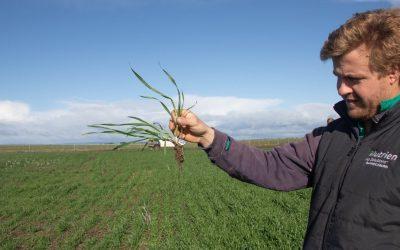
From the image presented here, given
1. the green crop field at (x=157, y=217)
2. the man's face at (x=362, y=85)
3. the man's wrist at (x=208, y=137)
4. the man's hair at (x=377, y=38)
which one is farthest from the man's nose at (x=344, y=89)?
the green crop field at (x=157, y=217)

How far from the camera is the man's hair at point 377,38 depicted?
220cm

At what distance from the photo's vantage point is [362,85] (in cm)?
225

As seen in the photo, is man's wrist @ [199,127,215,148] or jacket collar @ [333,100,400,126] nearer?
jacket collar @ [333,100,400,126]

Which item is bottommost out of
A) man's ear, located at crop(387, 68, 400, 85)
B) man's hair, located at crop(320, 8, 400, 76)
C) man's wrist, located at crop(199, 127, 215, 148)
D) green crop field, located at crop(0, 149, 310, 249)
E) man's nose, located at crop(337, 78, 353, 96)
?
green crop field, located at crop(0, 149, 310, 249)

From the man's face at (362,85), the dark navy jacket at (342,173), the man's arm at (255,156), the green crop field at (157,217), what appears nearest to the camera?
the dark navy jacket at (342,173)

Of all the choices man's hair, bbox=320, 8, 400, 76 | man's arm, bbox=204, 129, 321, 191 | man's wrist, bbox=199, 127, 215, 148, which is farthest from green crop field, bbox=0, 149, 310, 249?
man's hair, bbox=320, 8, 400, 76

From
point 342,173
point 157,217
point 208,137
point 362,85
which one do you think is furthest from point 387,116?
point 157,217

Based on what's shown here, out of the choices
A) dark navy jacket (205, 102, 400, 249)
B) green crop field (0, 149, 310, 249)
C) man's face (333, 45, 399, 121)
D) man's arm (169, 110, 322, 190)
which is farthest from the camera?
green crop field (0, 149, 310, 249)

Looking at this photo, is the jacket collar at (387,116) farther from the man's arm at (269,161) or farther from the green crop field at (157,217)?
the green crop field at (157,217)

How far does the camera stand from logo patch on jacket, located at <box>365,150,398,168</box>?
→ 7.07 feet

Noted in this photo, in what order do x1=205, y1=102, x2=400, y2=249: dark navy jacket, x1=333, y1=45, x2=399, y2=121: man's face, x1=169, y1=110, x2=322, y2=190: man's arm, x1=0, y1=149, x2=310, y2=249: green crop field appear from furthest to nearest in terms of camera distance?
x1=0, y1=149, x2=310, y2=249: green crop field
x1=169, y1=110, x2=322, y2=190: man's arm
x1=333, y1=45, x2=399, y2=121: man's face
x1=205, y1=102, x2=400, y2=249: dark navy jacket

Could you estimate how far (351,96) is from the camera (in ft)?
7.55

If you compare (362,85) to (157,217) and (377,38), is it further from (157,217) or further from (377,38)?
(157,217)

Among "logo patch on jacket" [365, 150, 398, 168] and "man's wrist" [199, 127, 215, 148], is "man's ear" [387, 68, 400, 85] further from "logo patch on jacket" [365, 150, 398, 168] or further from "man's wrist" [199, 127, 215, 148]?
"man's wrist" [199, 127, 215, 148]
